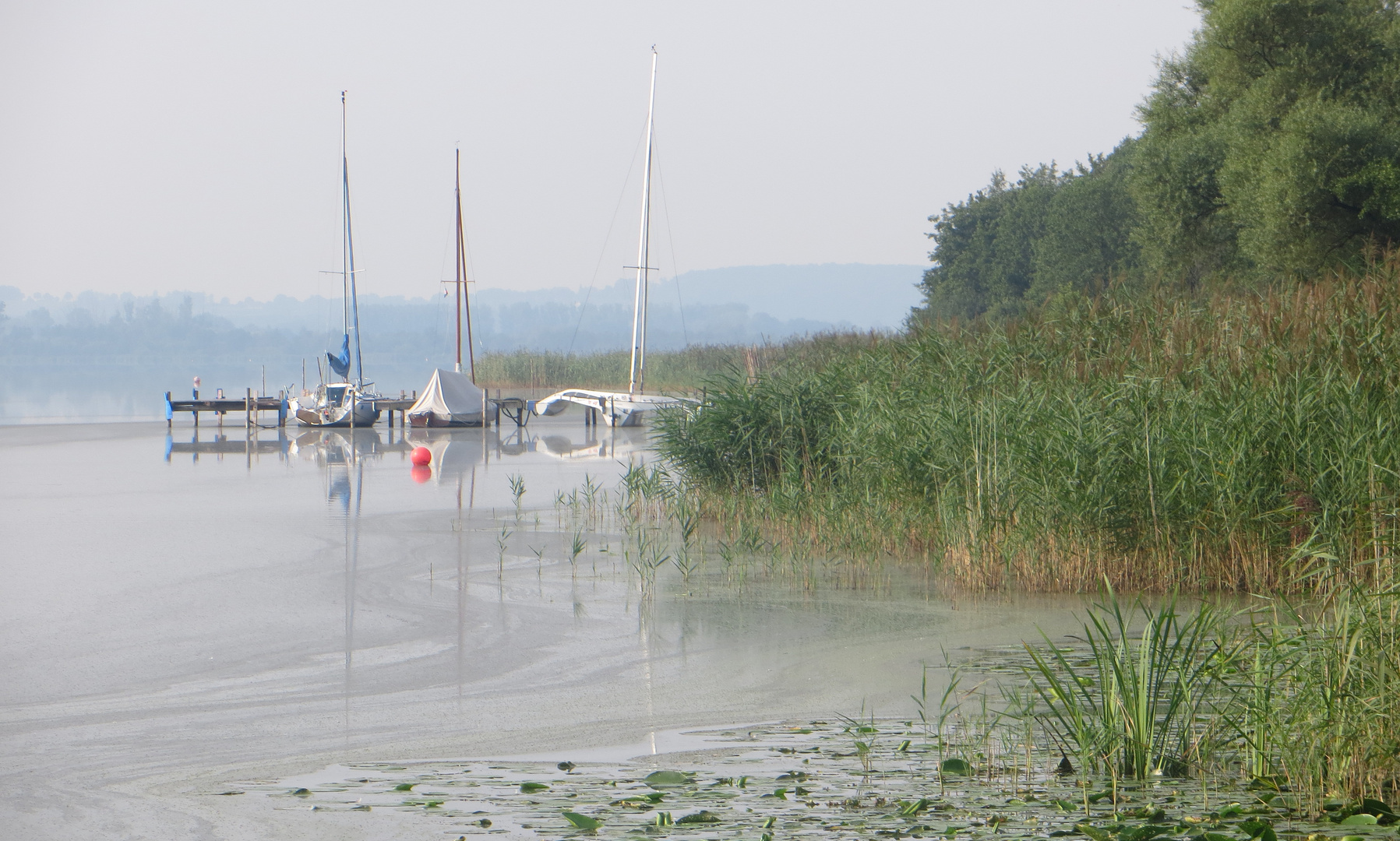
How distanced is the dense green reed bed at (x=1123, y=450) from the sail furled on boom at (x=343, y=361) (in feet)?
84.8

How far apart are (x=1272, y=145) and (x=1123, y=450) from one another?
13.1 meters

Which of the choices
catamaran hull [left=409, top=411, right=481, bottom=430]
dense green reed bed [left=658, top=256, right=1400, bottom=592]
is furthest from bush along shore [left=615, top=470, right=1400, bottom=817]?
catamaran hull [left=409, top=411, right=481, bottom=430]

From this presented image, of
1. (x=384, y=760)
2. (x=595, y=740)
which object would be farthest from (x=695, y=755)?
(x=384, y=760)

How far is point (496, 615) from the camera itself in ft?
30.4

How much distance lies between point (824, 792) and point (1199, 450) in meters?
5.56

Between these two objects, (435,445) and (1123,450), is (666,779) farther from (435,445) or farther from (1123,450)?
(435,445)

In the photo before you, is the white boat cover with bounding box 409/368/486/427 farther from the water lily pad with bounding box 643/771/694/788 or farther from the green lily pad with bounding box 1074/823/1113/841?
the green lily pad with bounding box 1074/823/1113/841

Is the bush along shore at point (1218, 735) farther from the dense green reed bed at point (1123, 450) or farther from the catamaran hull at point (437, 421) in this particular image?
the catamaran hull at point (437, 421)

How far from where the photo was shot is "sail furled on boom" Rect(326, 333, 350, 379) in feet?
122

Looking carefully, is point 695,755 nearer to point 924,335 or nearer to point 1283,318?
point 1283,318

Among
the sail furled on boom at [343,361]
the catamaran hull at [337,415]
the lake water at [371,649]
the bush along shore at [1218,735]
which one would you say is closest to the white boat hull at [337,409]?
the catamaran hull at [337,415]

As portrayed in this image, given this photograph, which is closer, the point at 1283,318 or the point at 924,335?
the point at 1283,318

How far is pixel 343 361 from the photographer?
1515 inches

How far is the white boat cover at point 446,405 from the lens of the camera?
3344cm
